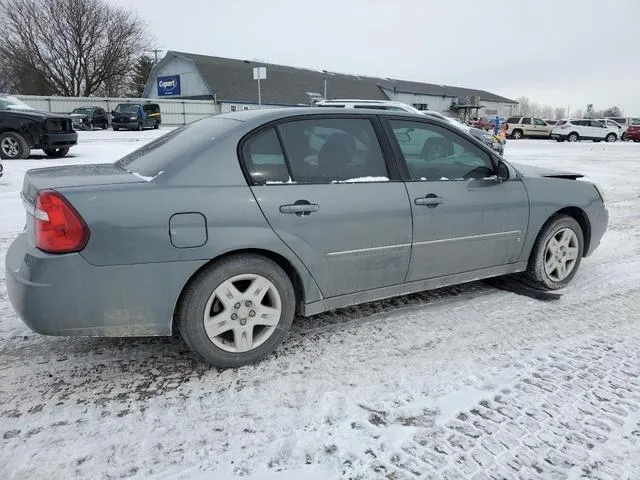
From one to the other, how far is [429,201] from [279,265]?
3.88 feet

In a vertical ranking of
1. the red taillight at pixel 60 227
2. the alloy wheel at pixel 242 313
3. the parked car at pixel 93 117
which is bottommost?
the alloy wheel at pixel 242 313

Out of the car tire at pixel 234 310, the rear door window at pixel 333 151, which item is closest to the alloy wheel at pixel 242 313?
the car tire at pixel 234 310

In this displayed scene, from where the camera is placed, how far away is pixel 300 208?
3021mm

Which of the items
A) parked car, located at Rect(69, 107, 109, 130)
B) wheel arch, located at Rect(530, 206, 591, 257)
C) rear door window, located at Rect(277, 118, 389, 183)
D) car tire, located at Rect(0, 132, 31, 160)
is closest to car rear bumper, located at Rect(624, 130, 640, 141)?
parked car, located at Rect(69, 107, 109, 130)

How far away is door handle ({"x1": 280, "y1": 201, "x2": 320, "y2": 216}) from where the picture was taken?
2982mm

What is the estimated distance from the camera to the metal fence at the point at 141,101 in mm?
33969

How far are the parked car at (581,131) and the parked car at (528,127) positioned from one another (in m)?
2.03

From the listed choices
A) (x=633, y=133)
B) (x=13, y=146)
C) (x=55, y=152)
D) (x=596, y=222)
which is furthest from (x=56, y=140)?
(x=633, y=133)

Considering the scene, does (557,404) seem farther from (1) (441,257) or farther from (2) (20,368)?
(2) (20,368)

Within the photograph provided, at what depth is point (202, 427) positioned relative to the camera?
245cm

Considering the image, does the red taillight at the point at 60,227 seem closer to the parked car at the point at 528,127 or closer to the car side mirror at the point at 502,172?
the car side mirror at the point at 502,172

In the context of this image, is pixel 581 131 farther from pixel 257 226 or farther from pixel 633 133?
pixel 257 226

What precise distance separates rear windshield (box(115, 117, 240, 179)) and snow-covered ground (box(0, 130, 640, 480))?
1.18m

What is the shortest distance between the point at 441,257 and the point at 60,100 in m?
37.9
